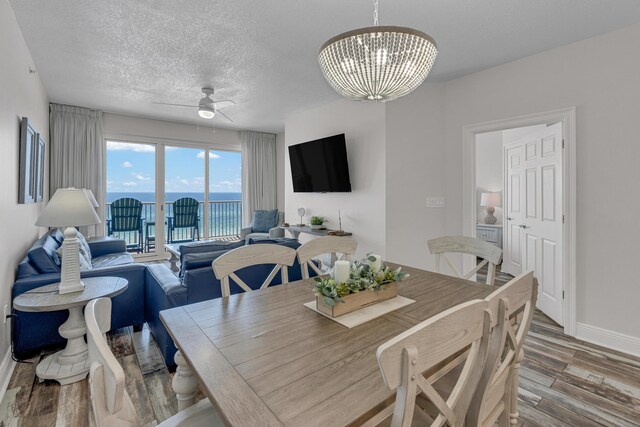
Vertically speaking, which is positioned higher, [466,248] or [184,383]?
[466,248]

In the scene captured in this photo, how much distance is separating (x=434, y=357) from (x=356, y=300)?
69 centimetres

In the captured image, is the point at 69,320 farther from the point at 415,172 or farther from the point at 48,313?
the point at 415,172

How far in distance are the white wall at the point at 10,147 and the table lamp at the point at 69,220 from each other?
30 centimetres

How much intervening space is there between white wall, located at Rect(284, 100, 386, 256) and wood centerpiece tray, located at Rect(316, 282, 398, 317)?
228 centimetres

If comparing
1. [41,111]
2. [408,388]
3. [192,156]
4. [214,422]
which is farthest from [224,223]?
[408,388]

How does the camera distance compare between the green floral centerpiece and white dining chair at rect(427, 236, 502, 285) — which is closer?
the green floral centerpiece

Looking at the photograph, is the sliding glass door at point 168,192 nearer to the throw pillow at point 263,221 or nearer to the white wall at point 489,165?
the throw pillow at point 263,221

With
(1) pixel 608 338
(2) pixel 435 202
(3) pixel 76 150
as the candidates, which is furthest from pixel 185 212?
(1) pixel 608 338

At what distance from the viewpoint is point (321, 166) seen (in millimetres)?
4594

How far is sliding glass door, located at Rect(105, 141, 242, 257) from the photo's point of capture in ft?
18.2

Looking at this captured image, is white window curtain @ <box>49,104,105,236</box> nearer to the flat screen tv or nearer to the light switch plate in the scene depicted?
the flat screen tv

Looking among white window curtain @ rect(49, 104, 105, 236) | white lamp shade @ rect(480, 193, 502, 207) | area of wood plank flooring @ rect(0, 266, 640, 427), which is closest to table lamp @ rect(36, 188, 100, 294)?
area of wood plank flooring @ rect(0, 266, 640, 427)

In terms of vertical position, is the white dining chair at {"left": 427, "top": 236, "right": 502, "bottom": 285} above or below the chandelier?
below

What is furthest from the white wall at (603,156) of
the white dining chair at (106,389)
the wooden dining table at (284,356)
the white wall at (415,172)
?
the white dining chair at (106,389)
